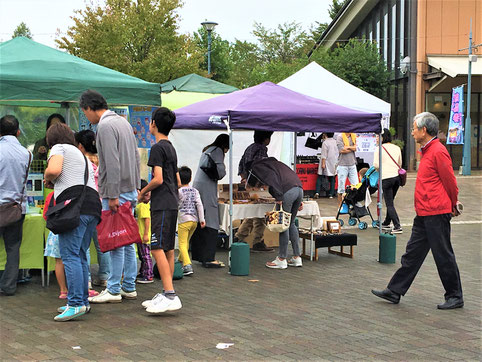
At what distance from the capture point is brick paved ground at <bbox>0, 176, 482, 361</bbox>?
218 inches

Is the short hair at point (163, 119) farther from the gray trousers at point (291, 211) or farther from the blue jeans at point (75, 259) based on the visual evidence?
the gray trousers at point (291, 211)

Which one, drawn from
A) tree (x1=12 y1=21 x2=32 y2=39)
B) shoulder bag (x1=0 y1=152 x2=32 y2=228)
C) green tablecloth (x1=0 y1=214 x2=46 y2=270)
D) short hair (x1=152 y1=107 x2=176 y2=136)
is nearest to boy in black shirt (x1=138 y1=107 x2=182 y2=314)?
short hair (x1=152 y1=107 x2=176 y2=136)

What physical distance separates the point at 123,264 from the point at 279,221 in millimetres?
2519

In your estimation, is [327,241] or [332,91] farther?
[332,91]

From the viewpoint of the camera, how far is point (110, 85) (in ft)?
29.2

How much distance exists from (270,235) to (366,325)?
487 cm

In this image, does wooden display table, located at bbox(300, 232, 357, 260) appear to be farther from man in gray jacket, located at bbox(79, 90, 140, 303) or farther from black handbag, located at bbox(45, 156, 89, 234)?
black handbag, located at bbox(45, 156, 89, 234)

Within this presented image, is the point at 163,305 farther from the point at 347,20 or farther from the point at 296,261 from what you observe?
the point at 347,20

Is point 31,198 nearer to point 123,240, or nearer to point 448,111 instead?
point 123,240

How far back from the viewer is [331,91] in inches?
694

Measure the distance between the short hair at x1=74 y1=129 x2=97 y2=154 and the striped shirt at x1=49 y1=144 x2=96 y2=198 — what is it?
3.20ft

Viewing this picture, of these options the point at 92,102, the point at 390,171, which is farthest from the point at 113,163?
the point at 390,171

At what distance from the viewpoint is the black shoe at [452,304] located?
7098 millimetres

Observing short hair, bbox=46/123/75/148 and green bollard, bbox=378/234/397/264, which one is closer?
short hair, bbox=46/123/75/148
